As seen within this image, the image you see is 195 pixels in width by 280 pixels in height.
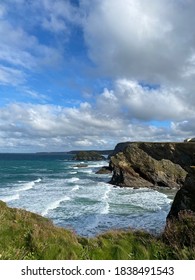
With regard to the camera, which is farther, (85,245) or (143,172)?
(143,172)

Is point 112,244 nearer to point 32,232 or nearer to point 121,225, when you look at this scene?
point 32,232

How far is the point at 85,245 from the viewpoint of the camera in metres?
11.1

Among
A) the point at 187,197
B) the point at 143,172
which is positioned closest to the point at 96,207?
the point at 187,197

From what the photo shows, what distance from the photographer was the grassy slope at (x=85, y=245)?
9.54m

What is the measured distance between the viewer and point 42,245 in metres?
9.97


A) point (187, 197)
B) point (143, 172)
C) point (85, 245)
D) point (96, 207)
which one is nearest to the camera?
point (85, 245)

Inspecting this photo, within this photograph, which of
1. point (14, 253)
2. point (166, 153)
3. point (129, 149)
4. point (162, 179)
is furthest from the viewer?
point (166, 153)

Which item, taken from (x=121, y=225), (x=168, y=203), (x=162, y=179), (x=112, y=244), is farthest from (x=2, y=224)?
(x=162, y=179)

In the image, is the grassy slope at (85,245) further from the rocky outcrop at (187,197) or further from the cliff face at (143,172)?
the cliff face at (143,172)

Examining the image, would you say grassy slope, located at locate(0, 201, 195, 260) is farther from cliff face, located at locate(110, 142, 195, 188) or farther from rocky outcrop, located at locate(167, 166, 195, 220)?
cliff face, located at locate(110, 142, 195, 188)

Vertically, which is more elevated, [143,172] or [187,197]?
[187,197]

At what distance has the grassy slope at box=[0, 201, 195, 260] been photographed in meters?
9.54

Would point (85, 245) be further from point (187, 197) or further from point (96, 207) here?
point (96, 207)
